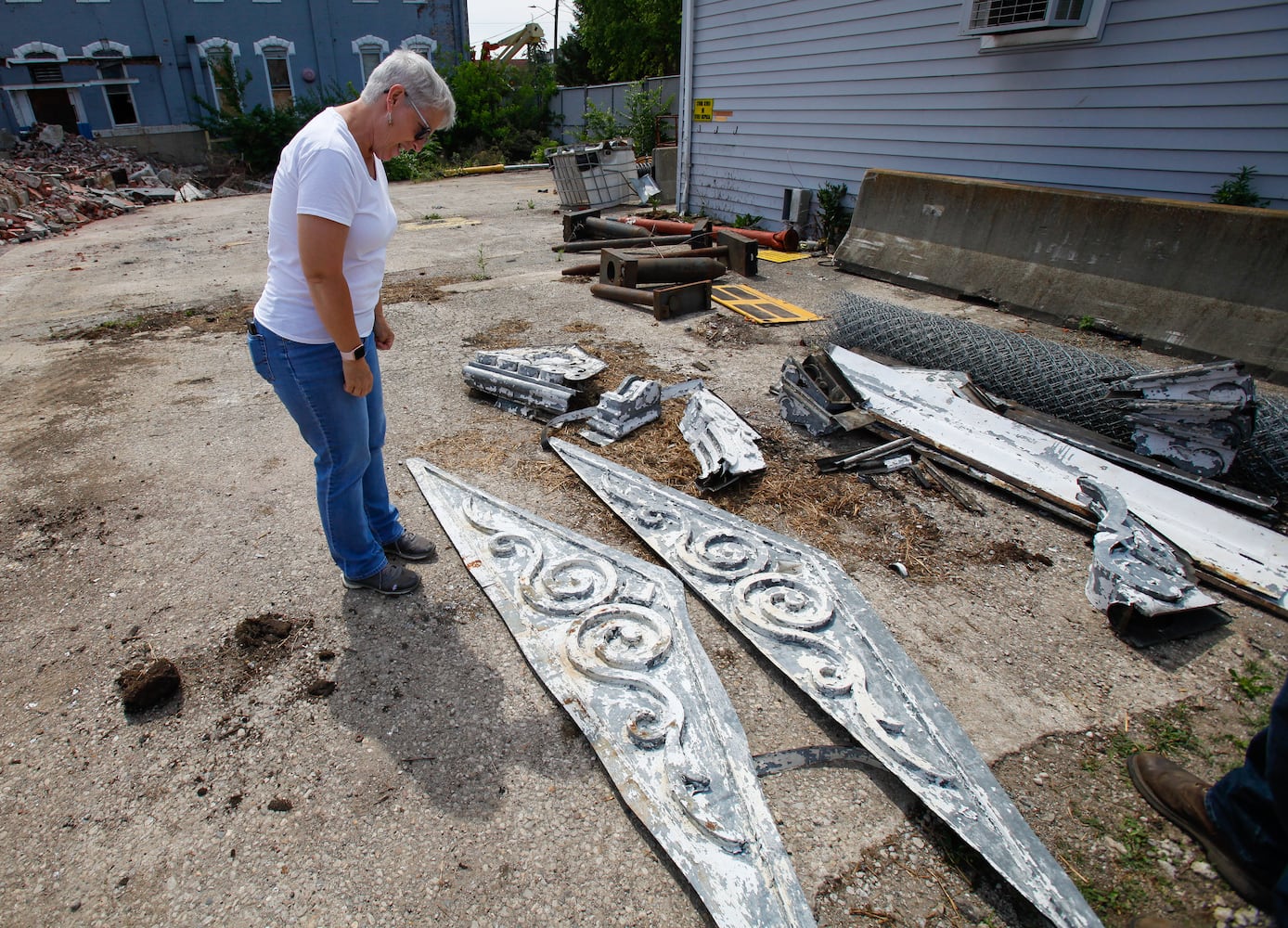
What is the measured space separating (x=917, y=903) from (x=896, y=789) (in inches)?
13.7

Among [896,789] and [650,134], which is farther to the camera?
[650,134]

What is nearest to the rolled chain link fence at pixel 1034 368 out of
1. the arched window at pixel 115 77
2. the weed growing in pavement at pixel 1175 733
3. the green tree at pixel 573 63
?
the weed growing in pavement at pixel 1175 733

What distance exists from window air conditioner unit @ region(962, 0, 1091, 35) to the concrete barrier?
4.46 feet

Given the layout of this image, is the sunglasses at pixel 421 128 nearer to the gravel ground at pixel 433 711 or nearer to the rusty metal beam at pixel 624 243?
the gravel ground at pixel 433 711

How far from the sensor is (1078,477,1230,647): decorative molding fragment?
2.58 metres

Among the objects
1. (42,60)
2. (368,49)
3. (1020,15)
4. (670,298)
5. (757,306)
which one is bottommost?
(757,306)

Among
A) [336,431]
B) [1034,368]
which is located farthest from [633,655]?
[1034,368]

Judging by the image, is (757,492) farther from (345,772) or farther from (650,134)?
(650,134)

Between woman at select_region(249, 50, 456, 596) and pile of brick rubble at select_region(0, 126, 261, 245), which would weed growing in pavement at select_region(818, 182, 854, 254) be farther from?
pile of brick rubble at select_region(0, 126, 261, 245)

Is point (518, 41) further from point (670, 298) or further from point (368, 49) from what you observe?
point (670, 298)

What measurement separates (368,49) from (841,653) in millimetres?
27966

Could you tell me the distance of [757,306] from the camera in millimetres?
6695

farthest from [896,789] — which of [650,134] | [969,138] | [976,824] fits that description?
[650,134]

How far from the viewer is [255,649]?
2.54m
